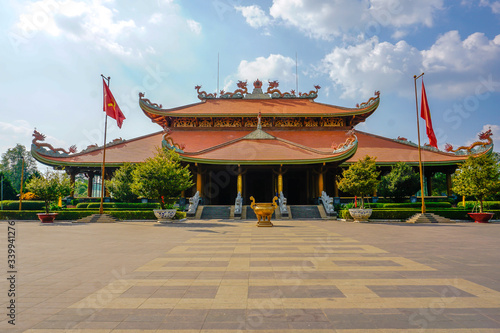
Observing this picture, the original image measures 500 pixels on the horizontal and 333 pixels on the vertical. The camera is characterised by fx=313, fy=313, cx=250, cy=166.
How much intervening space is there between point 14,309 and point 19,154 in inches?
3096

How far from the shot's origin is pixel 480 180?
20.1 m

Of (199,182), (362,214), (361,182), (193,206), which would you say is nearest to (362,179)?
(361,182)

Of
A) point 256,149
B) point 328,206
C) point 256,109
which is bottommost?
point 328,206

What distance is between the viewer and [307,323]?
145 inches

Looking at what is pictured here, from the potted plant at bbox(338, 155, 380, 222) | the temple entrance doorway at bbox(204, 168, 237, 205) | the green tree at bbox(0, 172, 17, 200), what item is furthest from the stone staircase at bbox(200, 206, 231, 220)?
the green tree at bbox(0, 172, 17, 200)

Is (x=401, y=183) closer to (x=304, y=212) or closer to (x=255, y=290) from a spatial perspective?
(x=304, y=212)

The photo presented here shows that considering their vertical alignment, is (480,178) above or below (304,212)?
above

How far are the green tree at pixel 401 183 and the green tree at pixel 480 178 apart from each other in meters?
4.13

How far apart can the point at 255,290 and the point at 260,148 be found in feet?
74.0

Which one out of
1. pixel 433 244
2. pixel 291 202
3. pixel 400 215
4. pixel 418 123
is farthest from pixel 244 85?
pixel 433 244

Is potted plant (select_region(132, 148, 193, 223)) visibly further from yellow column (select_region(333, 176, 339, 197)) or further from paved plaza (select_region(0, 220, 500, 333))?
yellow column (select_region(333, 176, 339, 197))

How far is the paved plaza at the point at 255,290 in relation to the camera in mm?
3719

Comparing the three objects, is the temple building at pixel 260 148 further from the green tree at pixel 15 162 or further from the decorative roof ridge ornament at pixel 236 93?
the green tree at pixel 15 162

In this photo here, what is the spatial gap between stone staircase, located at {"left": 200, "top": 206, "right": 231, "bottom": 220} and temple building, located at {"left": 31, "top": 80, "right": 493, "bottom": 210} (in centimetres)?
237
